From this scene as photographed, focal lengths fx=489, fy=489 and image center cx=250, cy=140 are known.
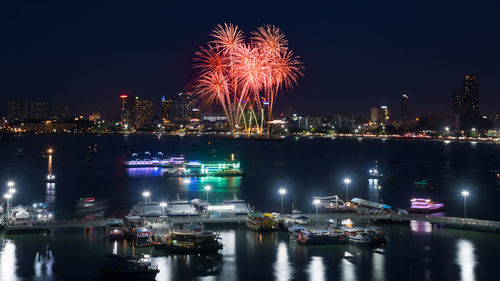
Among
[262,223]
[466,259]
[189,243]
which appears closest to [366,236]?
[466,259]

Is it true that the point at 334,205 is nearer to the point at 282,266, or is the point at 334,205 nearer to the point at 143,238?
the point at 282,266

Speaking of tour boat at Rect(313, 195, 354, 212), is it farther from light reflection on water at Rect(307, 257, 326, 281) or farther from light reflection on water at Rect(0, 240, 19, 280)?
light reflection on water at Rect(0, 240, 19, 280)

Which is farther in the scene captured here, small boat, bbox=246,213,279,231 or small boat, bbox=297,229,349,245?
small boat, bbox=246,213,279,231

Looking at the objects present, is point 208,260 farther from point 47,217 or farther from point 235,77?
point 235,77

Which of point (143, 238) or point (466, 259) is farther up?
point (143, 238)

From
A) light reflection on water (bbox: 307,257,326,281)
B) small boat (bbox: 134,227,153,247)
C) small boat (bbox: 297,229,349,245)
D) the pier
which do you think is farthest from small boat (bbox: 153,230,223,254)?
light reflection on water (bbox: 307,257,326,281)

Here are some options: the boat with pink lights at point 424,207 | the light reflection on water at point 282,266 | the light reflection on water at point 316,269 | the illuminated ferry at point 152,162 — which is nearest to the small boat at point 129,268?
the light reflection on water at point 282,266

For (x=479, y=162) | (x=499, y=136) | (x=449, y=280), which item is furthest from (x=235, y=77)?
(x=499, y=136)
